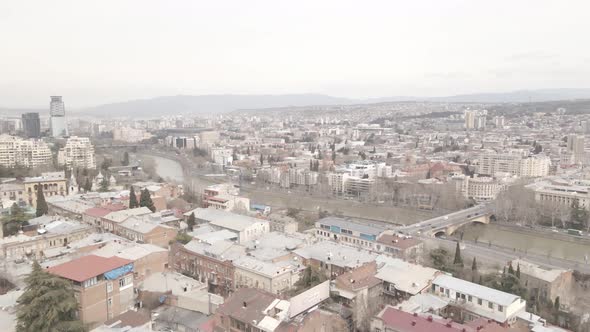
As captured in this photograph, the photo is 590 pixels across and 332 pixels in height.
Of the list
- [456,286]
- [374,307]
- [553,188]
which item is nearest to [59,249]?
[374,307]

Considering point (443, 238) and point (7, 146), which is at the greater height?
point (7, 146)

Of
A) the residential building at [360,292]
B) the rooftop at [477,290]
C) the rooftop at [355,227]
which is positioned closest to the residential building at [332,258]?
the residential building at [360,292]

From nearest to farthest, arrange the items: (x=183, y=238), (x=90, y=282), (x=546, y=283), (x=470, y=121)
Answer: (x=90, y=282) < (x=546, y=283) < (x=183, y=238) < (x=470, y=121)

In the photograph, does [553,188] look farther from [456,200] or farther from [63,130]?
[63,130]

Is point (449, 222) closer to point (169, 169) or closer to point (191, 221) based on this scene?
point (191, 221)

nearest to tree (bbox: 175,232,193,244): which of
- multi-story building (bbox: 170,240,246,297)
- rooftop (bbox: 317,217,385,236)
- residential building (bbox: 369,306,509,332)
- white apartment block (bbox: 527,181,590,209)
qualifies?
multi-story building (bbox: 170,240,246,297)

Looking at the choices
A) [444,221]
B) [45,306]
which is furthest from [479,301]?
[444,221]
